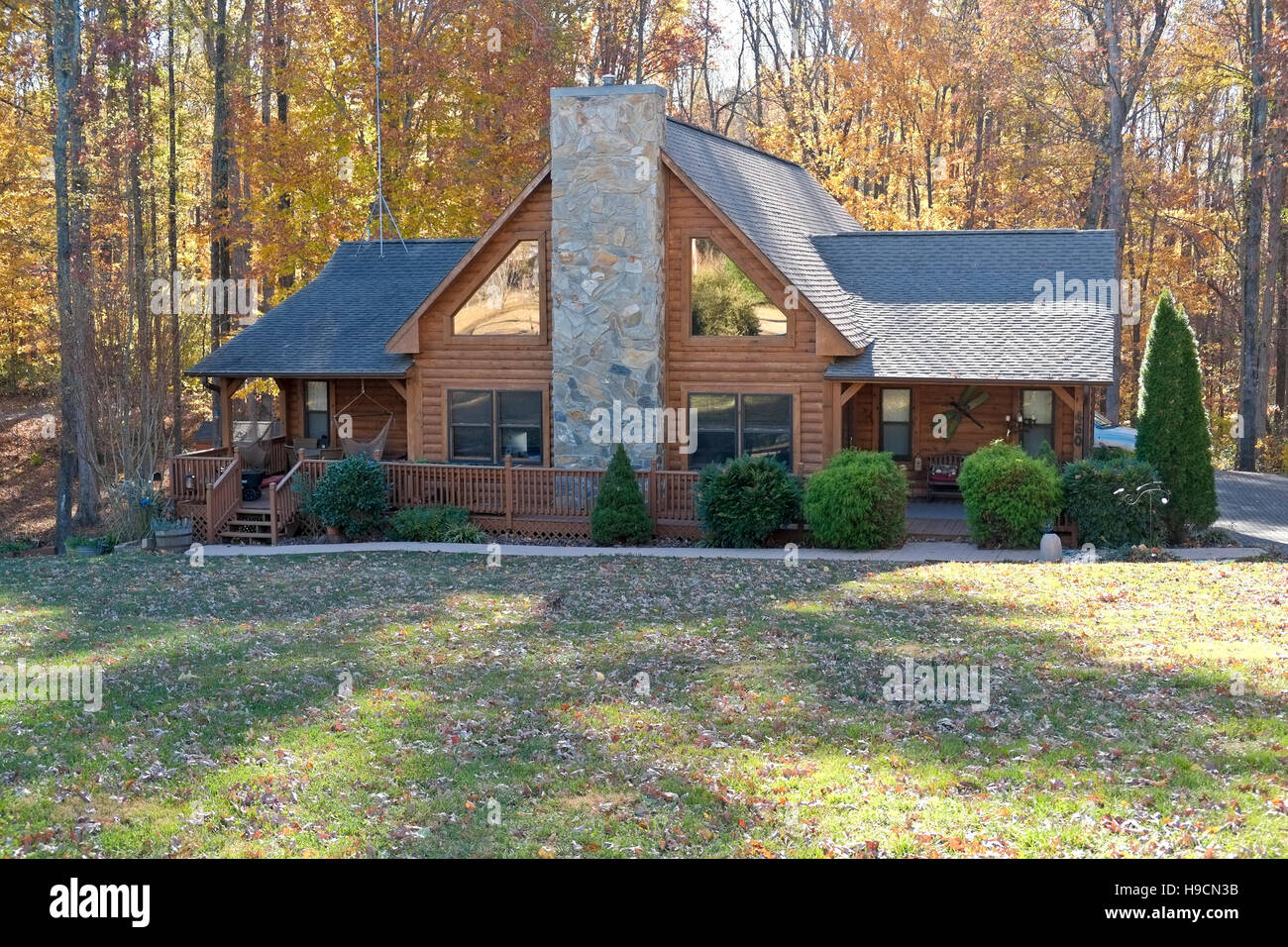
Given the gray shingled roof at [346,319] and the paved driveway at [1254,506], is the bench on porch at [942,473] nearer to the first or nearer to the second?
the paved driveway at [1254,506]

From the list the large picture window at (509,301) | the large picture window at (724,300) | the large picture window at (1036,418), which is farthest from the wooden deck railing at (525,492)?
the large picture window at (1036,418)

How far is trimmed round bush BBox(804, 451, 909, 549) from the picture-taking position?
1800 cm

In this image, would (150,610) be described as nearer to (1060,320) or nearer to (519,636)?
(519,636)

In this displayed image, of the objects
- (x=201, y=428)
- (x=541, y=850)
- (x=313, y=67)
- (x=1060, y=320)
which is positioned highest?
(x=313, y=67)

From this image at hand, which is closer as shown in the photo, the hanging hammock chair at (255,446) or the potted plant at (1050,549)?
the potted plant at (1050,549)

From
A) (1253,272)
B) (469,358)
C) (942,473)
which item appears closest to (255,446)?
(469,358)

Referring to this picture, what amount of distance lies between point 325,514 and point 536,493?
343 cm

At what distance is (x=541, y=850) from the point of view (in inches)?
283

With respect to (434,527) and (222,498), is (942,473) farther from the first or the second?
(222,498)

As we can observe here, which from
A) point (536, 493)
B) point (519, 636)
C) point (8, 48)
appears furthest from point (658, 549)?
point (8, 48)

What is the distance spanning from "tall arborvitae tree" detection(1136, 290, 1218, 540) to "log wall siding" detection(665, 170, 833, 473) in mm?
4855

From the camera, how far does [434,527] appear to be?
20.2 metres

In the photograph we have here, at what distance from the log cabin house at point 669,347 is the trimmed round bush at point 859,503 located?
2118mm

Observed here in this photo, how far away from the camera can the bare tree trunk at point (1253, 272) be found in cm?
3158
